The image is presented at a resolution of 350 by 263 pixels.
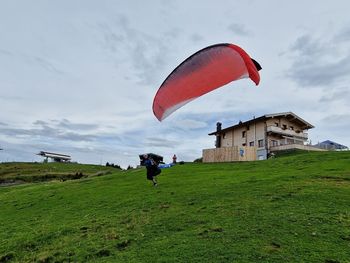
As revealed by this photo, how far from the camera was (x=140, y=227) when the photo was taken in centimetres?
1345

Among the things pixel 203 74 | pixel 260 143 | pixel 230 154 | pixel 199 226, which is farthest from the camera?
pixel 260 143

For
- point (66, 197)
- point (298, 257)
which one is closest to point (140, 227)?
point (298, 257)

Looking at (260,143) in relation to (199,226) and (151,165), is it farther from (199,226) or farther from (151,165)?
→ (199,226)

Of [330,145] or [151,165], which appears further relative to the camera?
[330,145]

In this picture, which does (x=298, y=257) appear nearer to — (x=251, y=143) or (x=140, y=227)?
(x=140, y=227)

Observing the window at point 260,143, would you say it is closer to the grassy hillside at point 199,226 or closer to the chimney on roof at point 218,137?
the chimney on roof at point 218,137

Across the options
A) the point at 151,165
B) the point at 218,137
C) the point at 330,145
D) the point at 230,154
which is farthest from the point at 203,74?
the point at 218,137

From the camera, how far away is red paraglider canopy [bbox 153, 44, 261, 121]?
8797 millimetres

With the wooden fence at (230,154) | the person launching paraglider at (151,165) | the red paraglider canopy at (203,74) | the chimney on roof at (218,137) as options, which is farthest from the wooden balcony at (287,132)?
the red paraglider canopy at (203,74)

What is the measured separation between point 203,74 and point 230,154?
130ft

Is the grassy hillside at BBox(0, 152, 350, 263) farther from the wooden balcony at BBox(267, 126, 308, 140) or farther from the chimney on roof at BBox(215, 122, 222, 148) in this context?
the chimney on roof at BBox(215, 122, 222, 148)

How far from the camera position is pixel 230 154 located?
4850cm

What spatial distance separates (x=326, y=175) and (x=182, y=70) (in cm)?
1551

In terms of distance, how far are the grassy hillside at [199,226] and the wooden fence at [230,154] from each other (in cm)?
2681
